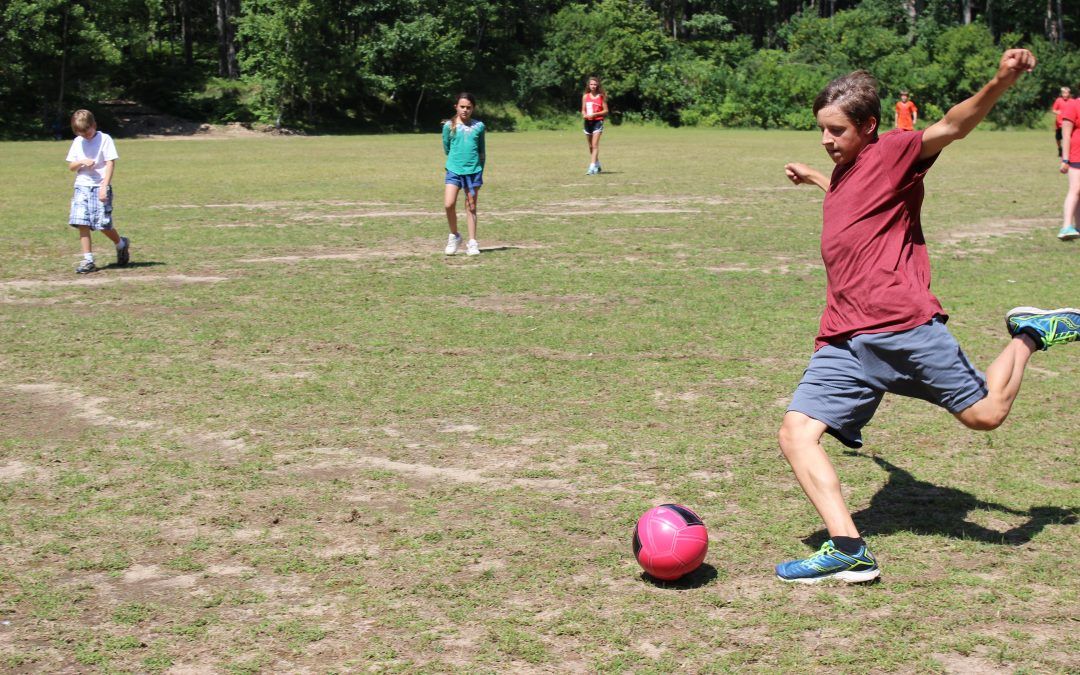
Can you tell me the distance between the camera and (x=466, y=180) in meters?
13.6

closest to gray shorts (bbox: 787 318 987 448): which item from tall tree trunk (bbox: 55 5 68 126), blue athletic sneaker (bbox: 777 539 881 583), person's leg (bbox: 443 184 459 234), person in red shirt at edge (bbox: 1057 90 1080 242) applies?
blue athletic sneaker (bbox: 777 539 881 583)

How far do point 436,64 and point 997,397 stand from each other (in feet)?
173

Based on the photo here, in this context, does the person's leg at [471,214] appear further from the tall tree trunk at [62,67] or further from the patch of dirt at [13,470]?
the tall tree trunk at [62,67]

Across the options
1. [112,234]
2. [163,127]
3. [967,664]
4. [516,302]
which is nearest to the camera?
[967,664]

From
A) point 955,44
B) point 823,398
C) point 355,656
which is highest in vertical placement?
point 955,44

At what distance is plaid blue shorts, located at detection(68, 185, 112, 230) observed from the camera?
1261 cm

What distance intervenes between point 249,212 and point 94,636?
14.4 metres

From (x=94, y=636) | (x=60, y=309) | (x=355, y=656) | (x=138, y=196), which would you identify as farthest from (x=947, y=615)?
(x=138, y=196)

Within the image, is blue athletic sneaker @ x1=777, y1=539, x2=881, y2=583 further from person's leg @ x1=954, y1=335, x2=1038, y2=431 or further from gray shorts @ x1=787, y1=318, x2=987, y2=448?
person's leg @ x1=954, y1=335, x2=1038, y2=431

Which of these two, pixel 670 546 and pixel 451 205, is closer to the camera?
pixel 670 546

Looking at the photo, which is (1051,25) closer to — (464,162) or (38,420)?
(464,162)

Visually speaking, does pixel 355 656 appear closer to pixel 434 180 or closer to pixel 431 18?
pixel 434 180

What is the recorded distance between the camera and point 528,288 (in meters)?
11.3

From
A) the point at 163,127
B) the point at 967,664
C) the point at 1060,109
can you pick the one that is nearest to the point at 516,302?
the point at 967,664
